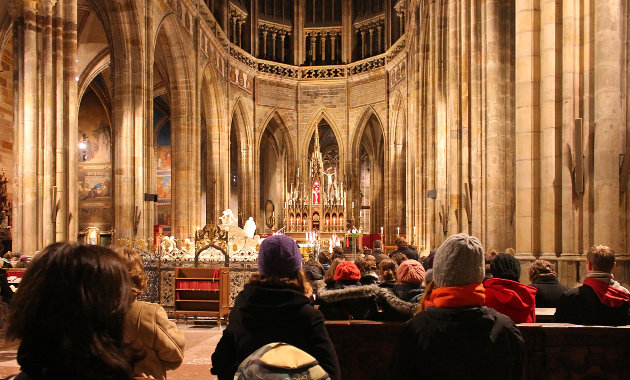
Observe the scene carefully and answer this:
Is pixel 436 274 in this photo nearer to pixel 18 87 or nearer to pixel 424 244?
pixel 18 87

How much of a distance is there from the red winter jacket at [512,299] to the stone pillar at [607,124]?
426cm

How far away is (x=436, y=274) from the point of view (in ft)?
7.88

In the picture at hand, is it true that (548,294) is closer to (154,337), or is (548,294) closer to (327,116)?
(154,337)

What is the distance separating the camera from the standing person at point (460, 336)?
A: 2.25 meters

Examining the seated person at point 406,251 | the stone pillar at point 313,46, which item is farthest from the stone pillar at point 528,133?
the stone pillar at point 313,46

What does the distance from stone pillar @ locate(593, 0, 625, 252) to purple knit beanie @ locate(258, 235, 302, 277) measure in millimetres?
6095

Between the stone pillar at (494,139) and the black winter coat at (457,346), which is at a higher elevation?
the stone pillar at (494,139)

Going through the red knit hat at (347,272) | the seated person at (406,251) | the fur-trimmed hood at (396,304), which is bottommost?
the seated person at (406,251)

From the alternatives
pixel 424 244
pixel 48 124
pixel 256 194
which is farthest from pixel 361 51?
pixel 48 124

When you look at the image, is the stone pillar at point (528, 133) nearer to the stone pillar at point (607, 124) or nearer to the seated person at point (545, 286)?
the stone pillar at point (607, 124)

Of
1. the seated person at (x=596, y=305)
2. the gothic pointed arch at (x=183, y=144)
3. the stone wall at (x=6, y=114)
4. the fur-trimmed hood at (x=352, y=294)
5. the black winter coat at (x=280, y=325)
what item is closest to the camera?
the black winter coat at (x=280, y=325)

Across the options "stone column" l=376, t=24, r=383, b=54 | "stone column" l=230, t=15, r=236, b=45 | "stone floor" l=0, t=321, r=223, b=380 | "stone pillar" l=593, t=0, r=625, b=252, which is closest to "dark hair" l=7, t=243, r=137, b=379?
"stone floor" l=0, t=321, r=223, b=380

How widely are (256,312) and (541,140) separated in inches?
289

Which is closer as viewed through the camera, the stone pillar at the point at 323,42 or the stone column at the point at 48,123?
the stone column at the point at 48,123
